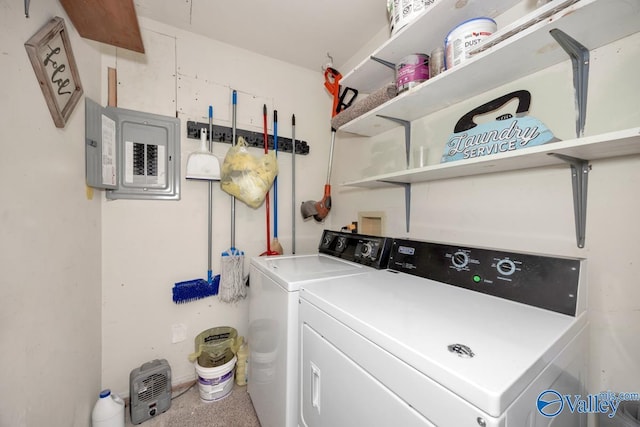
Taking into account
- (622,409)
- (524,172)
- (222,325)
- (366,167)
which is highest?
(366,167)

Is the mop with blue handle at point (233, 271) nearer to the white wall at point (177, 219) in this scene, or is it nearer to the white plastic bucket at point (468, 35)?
the white wall at point (177, 219)

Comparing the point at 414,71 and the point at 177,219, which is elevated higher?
the point at 414,71

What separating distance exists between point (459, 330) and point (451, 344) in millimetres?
91

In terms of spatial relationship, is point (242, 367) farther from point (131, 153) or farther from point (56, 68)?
point (56, 68)

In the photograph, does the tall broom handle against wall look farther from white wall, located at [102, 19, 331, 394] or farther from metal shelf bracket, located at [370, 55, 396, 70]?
metal shelf bracket, located at [370, 55, 396, 70]

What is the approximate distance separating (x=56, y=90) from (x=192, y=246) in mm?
1095

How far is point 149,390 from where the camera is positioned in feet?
4.85

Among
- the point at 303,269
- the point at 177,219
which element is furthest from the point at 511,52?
the point at 177,219

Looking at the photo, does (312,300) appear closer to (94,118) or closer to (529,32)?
(529,32)

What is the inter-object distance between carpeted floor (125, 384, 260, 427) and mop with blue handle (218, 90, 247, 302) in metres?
0.65

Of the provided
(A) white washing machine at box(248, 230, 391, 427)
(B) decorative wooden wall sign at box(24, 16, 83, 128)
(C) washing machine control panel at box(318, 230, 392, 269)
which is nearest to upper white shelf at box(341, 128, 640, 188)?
(C) washing machine control panel at box(318, 230, 392, 269)

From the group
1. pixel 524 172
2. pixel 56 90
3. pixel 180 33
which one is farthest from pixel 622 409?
pixel 180 33

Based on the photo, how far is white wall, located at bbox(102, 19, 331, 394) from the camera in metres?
1.56

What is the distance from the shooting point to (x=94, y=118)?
1.36 m
